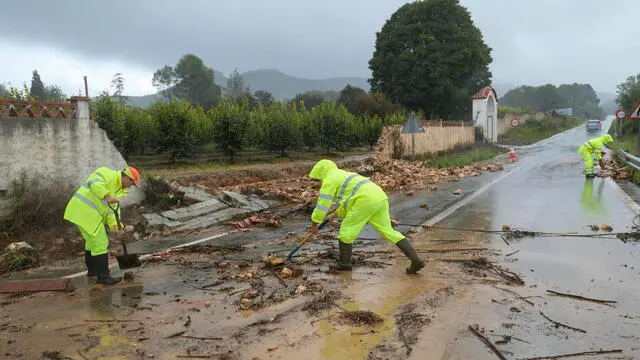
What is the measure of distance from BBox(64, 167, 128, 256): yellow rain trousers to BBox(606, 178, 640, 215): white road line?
9.60 metres

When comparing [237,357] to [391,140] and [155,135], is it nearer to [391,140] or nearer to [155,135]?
[155,135]

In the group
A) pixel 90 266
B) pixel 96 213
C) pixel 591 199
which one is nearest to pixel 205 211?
pixel 90 266

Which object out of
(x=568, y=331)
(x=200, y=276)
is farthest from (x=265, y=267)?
(x=568, y=331)

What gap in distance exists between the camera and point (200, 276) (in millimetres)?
6184

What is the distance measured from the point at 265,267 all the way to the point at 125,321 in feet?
6.86

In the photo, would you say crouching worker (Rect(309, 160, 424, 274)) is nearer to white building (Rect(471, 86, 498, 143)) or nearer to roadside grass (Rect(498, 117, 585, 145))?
white building (Rect(471, 86, 498, 143))

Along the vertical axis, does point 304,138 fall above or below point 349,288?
above

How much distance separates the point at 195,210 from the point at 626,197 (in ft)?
33.7

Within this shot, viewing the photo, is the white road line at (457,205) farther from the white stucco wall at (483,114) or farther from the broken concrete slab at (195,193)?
the white stucco wall at (483,114)

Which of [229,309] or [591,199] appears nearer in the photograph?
[229,309]

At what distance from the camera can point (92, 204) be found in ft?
19.8

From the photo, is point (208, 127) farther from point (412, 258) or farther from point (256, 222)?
point (412, 258)

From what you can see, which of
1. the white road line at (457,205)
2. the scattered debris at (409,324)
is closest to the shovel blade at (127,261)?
the scattered debris at (409,324)

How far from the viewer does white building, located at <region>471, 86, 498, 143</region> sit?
3984cm
